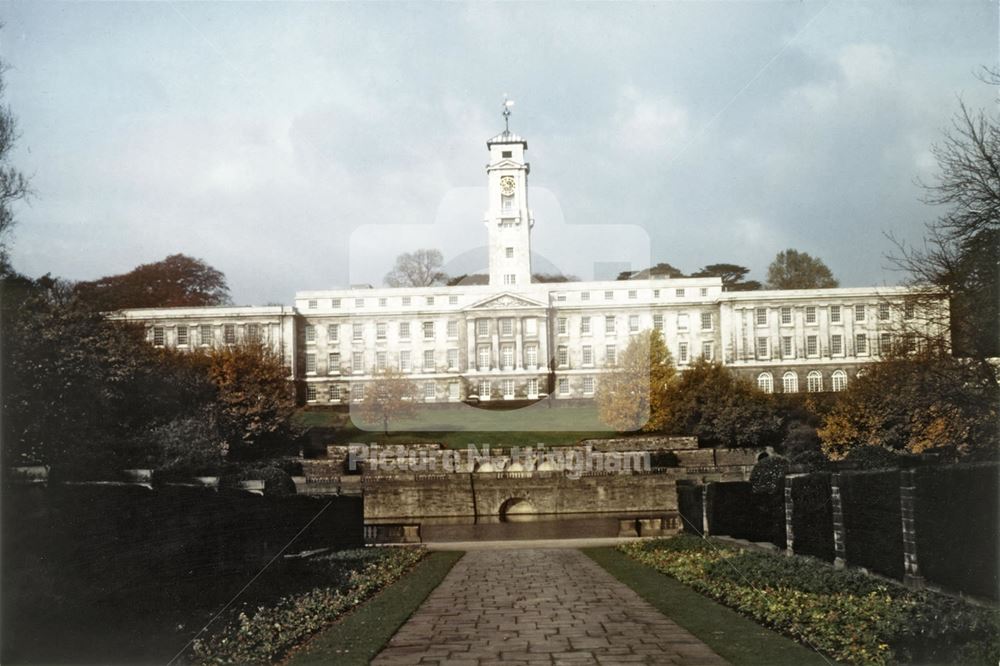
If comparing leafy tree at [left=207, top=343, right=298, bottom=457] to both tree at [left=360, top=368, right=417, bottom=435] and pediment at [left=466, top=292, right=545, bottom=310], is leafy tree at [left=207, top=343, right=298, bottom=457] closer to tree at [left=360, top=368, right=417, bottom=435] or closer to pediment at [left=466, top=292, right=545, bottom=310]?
tree at [left=360, top=368, right=417, bottom=435]

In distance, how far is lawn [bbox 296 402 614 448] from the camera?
20.5 metres

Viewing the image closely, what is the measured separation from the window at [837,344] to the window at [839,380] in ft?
1.80

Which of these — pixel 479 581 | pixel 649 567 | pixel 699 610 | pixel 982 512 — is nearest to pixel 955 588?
pixel 982 512

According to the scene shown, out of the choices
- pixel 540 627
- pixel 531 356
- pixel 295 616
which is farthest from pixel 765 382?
pixel 295 616

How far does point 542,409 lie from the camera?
21.1 metres

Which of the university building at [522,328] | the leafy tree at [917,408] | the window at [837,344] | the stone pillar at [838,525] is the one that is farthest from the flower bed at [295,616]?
the window at [837,344]

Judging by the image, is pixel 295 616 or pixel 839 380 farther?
pixel 839 380

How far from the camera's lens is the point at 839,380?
2022 cm

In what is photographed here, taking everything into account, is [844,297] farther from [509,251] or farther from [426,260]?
[426,260]

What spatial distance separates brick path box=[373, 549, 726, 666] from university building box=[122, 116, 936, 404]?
7.46 metres

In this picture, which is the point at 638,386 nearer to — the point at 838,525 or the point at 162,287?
the point at 838,525

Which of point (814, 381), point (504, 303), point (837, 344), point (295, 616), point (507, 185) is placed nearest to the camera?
point (295, 616)

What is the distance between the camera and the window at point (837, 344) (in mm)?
19594

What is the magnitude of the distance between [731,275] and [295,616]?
47.2ft
